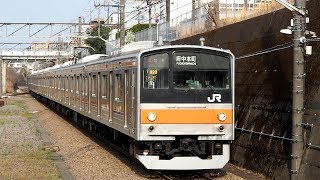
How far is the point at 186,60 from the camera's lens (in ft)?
36.6

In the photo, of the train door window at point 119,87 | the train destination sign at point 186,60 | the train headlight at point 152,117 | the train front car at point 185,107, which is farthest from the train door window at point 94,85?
the train headlight at point 152,117

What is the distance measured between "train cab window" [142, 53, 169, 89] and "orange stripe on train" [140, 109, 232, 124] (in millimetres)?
510

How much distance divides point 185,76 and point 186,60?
314 mm

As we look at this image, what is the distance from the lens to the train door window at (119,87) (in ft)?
40.9

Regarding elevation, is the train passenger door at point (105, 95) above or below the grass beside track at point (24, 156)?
above

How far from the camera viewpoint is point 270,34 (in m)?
11.6

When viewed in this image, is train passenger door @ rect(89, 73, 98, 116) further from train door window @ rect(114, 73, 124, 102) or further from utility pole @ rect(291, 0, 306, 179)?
utility pole @ rect(291, 0, 306, 179)

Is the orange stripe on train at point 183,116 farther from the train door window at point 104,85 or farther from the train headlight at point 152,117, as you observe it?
the train door window at point 104,85

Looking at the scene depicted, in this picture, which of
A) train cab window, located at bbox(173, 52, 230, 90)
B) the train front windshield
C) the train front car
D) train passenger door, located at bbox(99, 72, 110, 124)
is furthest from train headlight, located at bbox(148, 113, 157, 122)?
train passenger door, located at bbox(99, 72, 110, 124)

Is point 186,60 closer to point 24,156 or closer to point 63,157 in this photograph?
point 63,157

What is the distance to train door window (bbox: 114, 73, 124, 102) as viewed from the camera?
491 inches

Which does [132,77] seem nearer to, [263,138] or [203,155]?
[203,155]

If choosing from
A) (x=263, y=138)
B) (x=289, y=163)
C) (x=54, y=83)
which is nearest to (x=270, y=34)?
(x=263, y=138)

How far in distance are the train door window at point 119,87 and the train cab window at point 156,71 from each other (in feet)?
5.08
